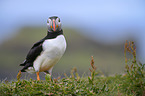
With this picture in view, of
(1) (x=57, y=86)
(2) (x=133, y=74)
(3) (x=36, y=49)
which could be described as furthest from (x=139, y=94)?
(3) (x=36, y=49)

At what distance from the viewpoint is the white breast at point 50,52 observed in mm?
4328

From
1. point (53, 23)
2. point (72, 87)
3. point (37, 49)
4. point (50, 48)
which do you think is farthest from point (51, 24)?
point (72, 87)

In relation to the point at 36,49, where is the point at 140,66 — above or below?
→ below

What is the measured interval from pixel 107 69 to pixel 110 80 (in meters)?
0.59

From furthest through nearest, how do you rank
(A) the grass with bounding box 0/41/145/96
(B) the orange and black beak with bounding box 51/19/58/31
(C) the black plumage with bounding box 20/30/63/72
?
(C) the black plumage with bounding box 20/30/63/72 < (B) the orange and black beak with bounding box 51/19/58/31 < (A) the grass with bounding box 0/41/145/96

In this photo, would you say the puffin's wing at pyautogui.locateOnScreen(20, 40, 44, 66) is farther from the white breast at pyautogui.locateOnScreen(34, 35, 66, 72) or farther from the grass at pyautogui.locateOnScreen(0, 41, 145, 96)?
the grass at pyautogui.locateOnScreen(0, 41, 145, 96)

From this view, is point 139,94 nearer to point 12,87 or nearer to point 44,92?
point 44,92

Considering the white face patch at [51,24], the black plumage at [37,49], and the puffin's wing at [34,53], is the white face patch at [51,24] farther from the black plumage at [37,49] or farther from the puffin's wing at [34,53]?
the puffin's wing at [34,53]

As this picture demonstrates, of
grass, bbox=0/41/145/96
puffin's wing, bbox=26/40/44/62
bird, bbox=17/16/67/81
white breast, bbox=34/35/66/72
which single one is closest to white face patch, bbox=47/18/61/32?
bird, bbox=17/16/67/81

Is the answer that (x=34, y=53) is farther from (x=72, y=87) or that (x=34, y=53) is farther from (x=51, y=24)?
(x=72, y=87)

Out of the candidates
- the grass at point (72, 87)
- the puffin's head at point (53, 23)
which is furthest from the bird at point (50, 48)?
the grass at point (72, 87)

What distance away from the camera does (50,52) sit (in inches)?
172

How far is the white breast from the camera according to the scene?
14.2 feet

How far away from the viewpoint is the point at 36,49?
4473mm
